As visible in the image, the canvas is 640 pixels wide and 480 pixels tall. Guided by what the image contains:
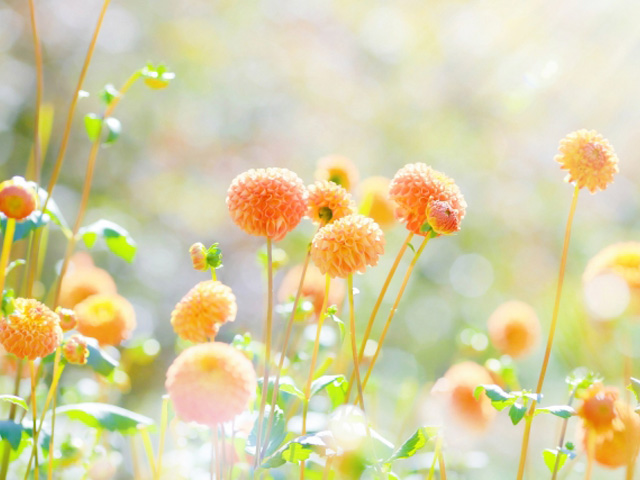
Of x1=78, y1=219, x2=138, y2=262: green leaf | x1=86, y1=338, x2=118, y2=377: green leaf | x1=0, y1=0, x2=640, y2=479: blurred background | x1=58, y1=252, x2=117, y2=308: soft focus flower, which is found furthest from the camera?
x1=0, y1=0, x2=640, y2=479: blurred background

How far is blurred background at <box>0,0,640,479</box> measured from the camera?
8.96 feet

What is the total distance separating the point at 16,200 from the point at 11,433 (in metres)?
0.26

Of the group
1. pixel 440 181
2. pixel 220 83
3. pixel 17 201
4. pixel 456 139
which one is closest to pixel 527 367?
pixel 456 139

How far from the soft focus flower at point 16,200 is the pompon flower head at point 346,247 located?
314 millimetres

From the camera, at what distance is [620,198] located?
8.96ft

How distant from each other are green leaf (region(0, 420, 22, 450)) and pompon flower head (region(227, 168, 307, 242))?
35cm

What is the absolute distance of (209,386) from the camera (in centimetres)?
59

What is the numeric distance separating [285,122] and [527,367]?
1537 mm

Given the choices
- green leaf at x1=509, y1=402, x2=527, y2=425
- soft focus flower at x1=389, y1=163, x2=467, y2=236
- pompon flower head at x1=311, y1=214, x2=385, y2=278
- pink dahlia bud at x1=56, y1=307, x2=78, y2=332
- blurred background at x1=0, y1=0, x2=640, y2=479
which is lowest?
green leaf at x1=509, y1=402, x2=527, y2=425

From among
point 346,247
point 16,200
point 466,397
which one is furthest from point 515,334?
point 16,200

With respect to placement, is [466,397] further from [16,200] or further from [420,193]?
[16,200]

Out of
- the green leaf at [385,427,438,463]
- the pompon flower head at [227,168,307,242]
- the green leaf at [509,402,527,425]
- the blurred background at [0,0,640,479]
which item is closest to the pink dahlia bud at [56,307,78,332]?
the pompon flower head at [227,168,307,242]

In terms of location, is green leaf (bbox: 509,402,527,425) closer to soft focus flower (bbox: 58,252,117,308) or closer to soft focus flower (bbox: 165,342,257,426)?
soft focus flower (bbox: 165,342,257,426)

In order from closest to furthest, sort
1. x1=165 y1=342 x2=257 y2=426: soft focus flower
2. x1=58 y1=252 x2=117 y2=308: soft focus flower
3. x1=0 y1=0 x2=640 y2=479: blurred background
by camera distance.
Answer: x1=165 y1=342 x2=257 y2=426: soft focus flower
x1=58 y1=252 x2=117 y2=308: soft focus flower
x1=0 y1=0 x2=640 y2=479: blurred background
